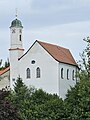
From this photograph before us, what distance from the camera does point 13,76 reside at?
263ft

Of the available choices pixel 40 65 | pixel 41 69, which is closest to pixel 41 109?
pixel 41 69

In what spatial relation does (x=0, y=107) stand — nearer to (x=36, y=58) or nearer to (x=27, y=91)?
(x=27, y=91)

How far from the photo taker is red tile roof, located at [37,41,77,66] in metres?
77.0

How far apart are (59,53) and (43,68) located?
215 inches

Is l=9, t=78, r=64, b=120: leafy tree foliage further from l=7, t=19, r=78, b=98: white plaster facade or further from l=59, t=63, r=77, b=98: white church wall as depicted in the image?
l=59, t=63, r=77, b=98: white church wall

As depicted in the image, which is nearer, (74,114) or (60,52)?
(74,114)

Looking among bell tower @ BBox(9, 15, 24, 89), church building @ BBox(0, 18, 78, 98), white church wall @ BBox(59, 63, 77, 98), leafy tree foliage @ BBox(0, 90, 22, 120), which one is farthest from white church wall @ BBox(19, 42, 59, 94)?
leafy tree foliage @ BBox(0, 90, 22, 120)

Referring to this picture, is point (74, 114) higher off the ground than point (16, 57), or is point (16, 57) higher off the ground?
point (16, 57)

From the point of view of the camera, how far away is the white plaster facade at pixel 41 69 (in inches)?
2970

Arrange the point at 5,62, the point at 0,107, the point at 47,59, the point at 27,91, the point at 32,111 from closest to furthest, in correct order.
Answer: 1. the point at 0,107
2. the point at 32,111
3. the point at 27,91
4. the point at 47,59
5. the point at 5,62

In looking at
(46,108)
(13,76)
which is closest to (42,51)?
(13,76)

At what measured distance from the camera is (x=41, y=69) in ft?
251

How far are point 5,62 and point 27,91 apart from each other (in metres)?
44.3

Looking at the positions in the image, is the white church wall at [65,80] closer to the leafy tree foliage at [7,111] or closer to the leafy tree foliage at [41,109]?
the leafy tree foliage at [41,109]
